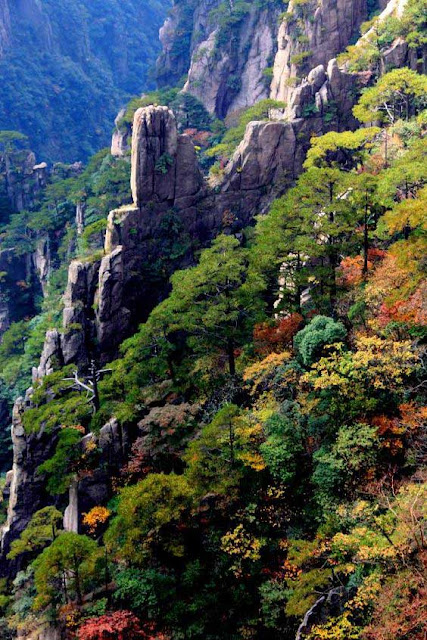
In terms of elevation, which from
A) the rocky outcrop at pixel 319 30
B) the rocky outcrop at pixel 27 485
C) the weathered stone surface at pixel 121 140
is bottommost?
the rocky outcrop at pixel 27 485

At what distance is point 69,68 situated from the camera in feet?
374

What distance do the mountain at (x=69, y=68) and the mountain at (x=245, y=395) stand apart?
5855 cm

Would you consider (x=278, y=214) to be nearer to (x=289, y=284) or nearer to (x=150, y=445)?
(x=289, y=284)

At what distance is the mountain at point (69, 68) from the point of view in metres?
104

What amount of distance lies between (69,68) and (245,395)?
10746cm

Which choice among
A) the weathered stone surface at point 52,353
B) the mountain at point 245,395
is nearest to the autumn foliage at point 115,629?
the mountain at point 245,395

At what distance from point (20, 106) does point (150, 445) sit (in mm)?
95013

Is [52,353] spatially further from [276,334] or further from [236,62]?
[236,62]

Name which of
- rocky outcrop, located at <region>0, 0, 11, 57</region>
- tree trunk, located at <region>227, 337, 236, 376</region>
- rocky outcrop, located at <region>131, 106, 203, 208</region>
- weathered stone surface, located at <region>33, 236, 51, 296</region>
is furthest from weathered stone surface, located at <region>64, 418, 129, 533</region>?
rocky outcrop, located at <region>0, 0, 11, 57</region>

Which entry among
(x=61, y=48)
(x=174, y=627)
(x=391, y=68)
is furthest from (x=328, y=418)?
(x=61, y=48)

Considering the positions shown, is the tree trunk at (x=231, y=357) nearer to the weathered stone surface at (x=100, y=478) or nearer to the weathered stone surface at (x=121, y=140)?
the weathered stone surface at (x=100, y=478)

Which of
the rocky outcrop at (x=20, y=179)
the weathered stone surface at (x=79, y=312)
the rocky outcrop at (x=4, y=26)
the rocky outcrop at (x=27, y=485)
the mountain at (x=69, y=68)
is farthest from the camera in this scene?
the mountain at (x=69, y=68)

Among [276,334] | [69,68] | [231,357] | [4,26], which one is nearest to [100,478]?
[231,357]

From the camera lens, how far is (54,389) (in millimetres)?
33781
